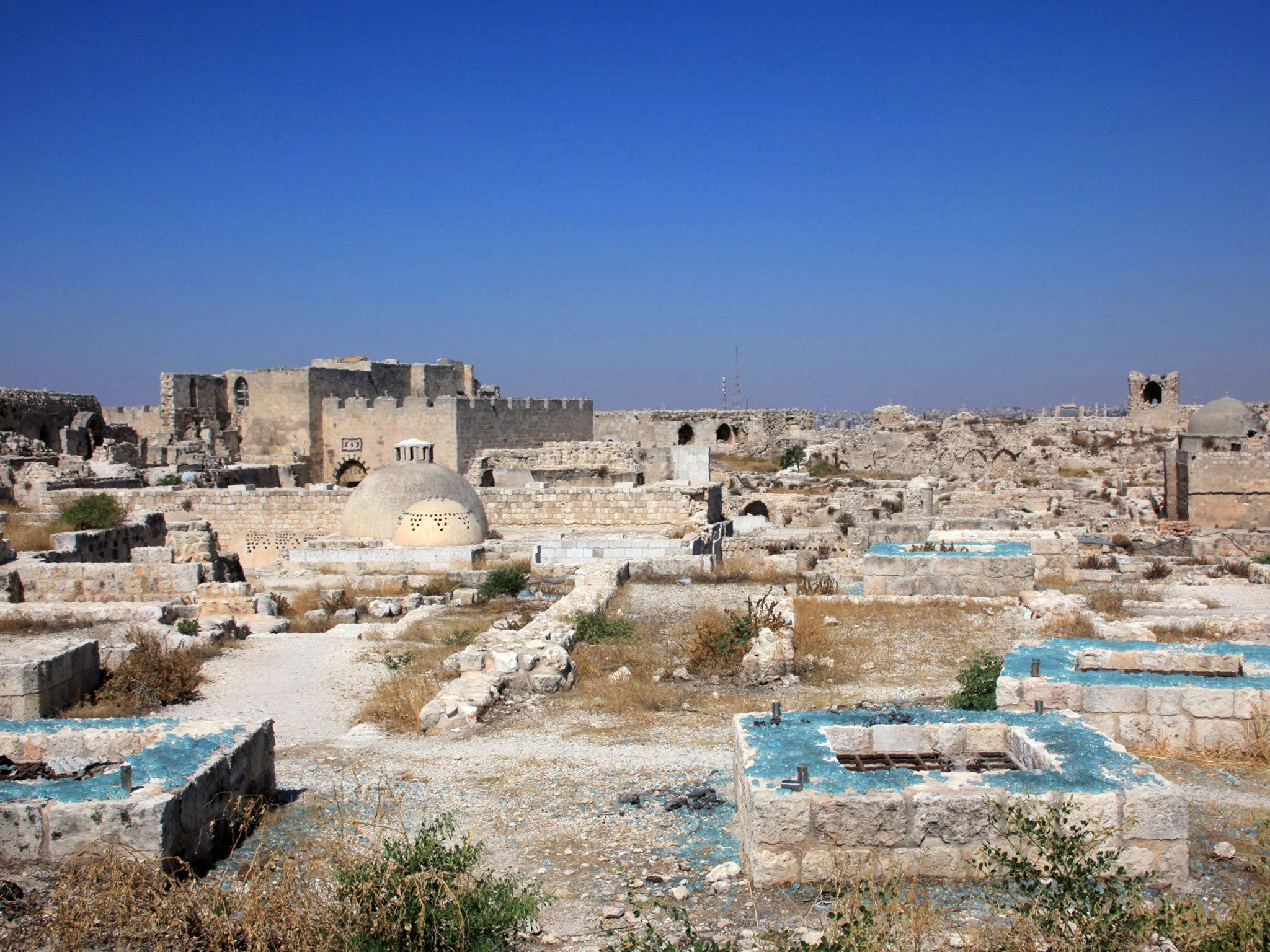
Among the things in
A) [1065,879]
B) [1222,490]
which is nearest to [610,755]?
[1065,879]

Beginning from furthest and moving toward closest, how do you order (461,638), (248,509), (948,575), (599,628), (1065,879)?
(248,509), (948,575), (461,638), (599,628), (1065,879)

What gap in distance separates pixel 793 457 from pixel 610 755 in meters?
28.4

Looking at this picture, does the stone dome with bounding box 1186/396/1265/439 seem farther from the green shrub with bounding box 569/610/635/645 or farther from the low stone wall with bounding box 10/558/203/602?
the low stone wall with bounding box 10/558/203/602

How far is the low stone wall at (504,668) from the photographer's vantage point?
573cm

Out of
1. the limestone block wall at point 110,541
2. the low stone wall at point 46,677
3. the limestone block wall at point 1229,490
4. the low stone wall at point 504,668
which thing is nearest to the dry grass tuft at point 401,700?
the low stone wall at point 504,668

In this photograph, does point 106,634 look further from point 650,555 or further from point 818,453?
point 818,453

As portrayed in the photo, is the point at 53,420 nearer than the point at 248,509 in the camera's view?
No

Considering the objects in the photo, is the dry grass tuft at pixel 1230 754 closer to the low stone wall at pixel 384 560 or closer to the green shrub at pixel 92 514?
the low stone wall at pixel 384 560

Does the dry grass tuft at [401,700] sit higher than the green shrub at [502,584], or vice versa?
the green shrub at [502,584]

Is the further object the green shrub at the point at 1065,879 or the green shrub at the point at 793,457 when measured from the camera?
the green shrub at the point at 793,457

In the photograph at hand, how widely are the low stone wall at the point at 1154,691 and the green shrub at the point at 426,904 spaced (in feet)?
10.1

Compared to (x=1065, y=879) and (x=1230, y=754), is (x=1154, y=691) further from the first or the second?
(x=1065, y=879)

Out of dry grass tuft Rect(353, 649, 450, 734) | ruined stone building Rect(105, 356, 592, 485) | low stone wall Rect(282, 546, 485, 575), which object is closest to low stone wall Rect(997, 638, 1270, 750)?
dry grass tuft Rect(353, 649, 450, 734)

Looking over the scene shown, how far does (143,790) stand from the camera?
3645 millimetres
